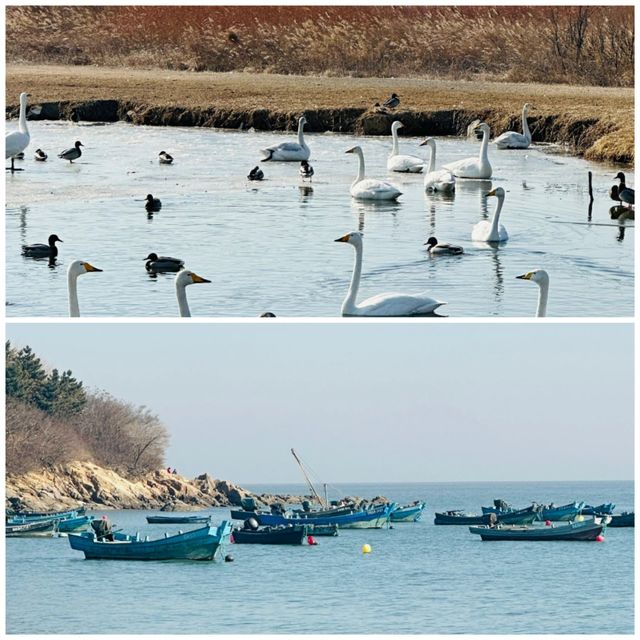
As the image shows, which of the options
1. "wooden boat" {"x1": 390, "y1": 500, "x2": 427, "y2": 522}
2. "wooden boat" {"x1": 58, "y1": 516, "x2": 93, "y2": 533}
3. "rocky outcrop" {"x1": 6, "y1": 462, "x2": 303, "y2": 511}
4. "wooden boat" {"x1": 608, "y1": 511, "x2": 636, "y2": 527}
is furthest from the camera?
"wooden boat" {"x1": 390, "y1": 500, "x2": 427, "y2": 522}

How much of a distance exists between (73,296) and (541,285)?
3658 millimetres

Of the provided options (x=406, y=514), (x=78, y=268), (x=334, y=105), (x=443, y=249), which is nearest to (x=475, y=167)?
(x=443, y=249)

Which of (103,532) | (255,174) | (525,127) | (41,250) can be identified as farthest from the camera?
(103,532)

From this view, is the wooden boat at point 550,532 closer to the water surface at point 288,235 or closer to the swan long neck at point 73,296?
the water surface at point 288,235

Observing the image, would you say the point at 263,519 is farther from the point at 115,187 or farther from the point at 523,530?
the point at 115,187

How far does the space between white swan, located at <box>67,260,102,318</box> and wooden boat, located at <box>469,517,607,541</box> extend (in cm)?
1598

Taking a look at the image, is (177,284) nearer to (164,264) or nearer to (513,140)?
(164,264)

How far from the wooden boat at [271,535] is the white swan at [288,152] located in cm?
920

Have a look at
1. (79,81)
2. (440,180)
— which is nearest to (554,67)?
(79,81)

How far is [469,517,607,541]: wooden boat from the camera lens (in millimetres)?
24983

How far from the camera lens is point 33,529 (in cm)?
2705

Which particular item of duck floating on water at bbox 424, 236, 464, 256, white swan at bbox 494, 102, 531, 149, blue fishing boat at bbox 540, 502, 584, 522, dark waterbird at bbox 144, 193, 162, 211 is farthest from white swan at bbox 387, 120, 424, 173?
blue fishing boat at bbox 540, 502, 584, 522

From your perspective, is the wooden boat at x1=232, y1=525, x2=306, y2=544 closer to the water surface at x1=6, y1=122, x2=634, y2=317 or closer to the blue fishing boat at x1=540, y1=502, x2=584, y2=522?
the blue fishing boat at x1=540, y1=502, x2=584, y2=522

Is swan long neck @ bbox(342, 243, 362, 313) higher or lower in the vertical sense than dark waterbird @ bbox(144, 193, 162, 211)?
lower
